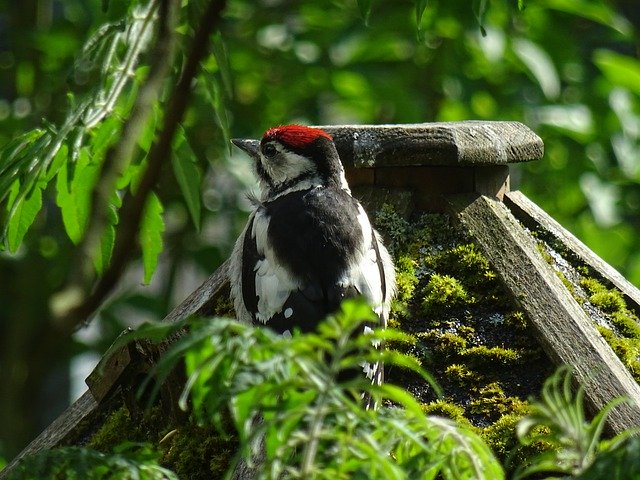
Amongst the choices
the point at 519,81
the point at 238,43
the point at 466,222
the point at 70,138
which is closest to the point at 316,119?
the point at 238,43

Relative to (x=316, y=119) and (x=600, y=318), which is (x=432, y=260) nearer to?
(x=600, y=318)

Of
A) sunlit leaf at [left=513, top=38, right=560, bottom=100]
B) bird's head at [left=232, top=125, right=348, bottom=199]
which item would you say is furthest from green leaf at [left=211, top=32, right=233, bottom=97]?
sunlit leaf at [left=513, top=38, right=560, bottom=100]

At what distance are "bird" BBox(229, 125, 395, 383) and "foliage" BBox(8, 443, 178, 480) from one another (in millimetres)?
1346

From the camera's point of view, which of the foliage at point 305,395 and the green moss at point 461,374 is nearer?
the foliage at point 305,395

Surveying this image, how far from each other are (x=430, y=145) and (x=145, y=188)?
2.14 meters

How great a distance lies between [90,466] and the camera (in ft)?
5.14

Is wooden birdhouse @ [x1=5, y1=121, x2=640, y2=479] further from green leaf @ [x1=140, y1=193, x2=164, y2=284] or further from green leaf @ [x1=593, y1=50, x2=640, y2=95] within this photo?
green leaf @ [x1=593, y1=50, x2=640, y2=95]

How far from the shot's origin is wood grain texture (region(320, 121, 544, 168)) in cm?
308

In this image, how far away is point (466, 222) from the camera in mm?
3094

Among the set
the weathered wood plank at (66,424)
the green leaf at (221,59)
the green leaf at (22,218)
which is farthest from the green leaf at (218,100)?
the weathered wood plank at (66,424)

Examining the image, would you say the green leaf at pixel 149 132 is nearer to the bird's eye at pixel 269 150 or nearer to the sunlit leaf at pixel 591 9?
the bird's eye at pixel 269 150


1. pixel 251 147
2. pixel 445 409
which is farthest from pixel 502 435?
pixel 251 147

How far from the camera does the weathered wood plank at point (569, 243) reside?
124 inches

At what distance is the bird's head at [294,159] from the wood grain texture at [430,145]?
0.66 ft
